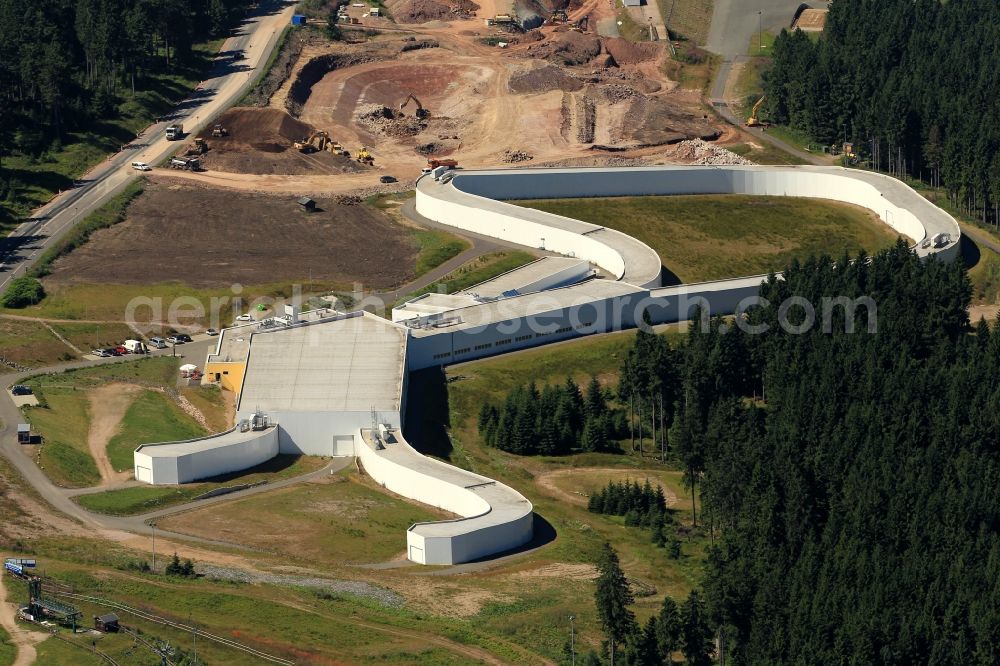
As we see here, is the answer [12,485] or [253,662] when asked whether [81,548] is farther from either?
[253,662]

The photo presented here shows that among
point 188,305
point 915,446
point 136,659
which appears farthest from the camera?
point 188,305

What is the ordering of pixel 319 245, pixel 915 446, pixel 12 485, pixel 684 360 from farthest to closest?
pixel 319 245
pixel 684 360
pixel 915 446
pixel 12 485

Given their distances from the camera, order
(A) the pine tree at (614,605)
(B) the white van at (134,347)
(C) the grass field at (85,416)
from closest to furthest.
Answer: (A) the pine tree at (614,605), (C) the grass field at (85,416), (B) the white van at (134,347)

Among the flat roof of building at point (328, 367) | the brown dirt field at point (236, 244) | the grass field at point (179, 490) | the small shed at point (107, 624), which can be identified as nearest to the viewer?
the small shed at point (107, 624)

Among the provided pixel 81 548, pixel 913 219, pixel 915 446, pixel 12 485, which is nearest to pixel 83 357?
pixel 12 485

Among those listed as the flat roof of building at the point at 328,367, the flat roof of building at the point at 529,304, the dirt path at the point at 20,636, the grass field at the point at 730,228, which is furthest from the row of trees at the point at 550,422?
the dirt path at the point at 20,636

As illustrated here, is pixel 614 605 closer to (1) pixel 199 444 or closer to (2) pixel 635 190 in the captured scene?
(1) pixel 199 444

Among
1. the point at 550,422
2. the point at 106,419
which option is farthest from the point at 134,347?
the point at 550,422

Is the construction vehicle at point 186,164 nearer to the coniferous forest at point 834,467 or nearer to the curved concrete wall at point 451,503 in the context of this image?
the coniferous forest at point 834,467
